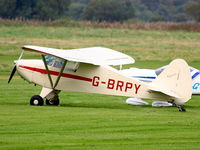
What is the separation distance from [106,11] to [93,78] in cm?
8859

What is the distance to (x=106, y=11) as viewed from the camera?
10531 centimetres

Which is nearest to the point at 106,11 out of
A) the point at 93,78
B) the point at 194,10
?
the point at 194,10

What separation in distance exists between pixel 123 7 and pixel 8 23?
45017 mm

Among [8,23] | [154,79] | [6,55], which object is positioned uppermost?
[8,23]

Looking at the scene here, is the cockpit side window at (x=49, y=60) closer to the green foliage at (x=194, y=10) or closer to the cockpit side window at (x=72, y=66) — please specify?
the cockpit side window at (x=72, y=66)

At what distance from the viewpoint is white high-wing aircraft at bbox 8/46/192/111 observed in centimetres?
1642

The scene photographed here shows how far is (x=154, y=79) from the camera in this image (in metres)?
17.8

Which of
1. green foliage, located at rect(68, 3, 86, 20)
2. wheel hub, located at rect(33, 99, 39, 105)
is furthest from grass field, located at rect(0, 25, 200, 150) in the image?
green foliage, located at rect(68, 3, 86, 20)

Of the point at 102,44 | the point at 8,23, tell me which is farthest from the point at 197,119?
the point at 8,23

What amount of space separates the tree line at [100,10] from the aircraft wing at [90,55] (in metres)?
68.3

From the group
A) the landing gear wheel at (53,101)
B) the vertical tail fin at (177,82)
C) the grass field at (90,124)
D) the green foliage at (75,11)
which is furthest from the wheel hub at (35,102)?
the green foliage at (75,11)

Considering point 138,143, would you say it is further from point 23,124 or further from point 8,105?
point 8,105

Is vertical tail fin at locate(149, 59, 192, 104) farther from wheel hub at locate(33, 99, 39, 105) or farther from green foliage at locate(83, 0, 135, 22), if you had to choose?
green foliage at locate(83, 0, 135, 22)

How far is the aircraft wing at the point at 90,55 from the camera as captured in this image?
1678cm
